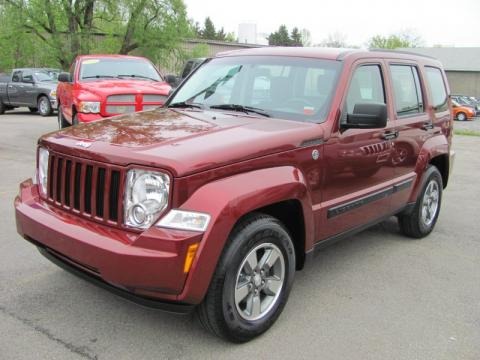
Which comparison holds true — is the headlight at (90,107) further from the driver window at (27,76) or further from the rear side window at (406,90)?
the driver window at (27,76)

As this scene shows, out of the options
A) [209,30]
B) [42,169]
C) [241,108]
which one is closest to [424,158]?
[241,108]

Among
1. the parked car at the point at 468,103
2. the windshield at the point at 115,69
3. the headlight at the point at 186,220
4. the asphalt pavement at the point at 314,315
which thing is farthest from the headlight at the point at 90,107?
the parked car at the point at 468,103

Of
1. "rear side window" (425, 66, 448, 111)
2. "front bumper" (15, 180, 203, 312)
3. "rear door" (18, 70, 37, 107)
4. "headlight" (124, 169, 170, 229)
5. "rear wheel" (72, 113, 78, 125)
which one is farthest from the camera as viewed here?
"rear door" (18, 70, 37, 107)

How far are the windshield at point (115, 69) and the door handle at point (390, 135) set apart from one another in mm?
7339

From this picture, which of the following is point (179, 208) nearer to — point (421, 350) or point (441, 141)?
point (421, 350)

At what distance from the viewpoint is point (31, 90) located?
19.6 m

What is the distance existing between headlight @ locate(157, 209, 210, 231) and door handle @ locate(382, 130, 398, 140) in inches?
87.2

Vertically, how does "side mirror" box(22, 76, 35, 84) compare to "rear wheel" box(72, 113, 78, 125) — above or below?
below

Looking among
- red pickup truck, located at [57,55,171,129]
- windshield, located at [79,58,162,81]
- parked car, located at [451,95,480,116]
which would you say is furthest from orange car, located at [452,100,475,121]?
red pickup truck, located at [57,55,171,129]

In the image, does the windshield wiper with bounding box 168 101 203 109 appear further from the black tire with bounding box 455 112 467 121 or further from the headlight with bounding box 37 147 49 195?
the black tire with bounding box 455 112 467 121

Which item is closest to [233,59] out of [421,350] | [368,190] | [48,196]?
[368,190]

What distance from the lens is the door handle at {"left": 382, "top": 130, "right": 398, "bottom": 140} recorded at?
446 cm

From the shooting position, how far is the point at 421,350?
3.26m

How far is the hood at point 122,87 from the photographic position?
9.74 meters
